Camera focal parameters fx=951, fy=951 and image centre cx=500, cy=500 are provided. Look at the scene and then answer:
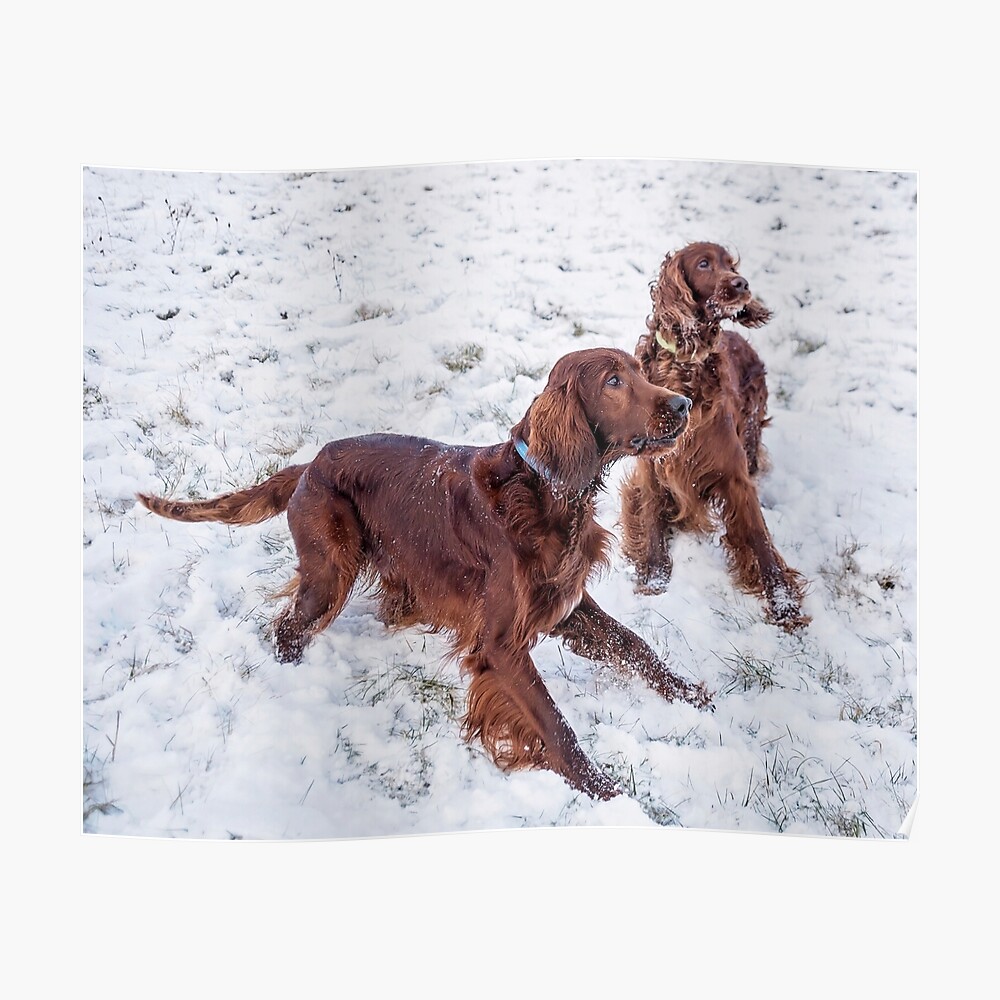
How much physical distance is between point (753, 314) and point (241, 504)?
1681 mm

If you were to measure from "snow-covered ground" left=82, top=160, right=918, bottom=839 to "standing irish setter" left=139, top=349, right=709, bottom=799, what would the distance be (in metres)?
0.06

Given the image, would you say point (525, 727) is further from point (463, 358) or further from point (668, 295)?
point (668, 295)

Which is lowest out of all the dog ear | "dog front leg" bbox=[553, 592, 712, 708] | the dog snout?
"dog front leg" bbox=[553, 592, 712, 708]

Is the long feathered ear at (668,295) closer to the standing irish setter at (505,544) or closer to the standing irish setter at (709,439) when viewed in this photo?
the standing irish setter at (709,439)

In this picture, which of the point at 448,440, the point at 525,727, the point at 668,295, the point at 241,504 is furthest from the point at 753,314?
the point at 241,504

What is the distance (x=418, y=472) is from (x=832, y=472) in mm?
1265

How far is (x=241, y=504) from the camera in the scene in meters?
2.94

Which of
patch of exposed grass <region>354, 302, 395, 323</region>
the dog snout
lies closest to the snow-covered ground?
patch of exposed grass <region>354, 302, 395, 323</region>

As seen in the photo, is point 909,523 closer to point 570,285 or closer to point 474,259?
point 570,285

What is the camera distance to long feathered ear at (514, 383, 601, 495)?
2820mm

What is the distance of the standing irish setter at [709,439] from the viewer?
9.47 ft

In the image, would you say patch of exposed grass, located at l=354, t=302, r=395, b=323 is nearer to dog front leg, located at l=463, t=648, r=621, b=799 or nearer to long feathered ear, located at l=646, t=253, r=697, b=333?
long feathered ear, located at l=646, t=253, r=697, b=333

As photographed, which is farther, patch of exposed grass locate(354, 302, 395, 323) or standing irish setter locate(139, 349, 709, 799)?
patch of exposed grass locate(354, 302, 395, 323)

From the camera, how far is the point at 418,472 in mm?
2883
